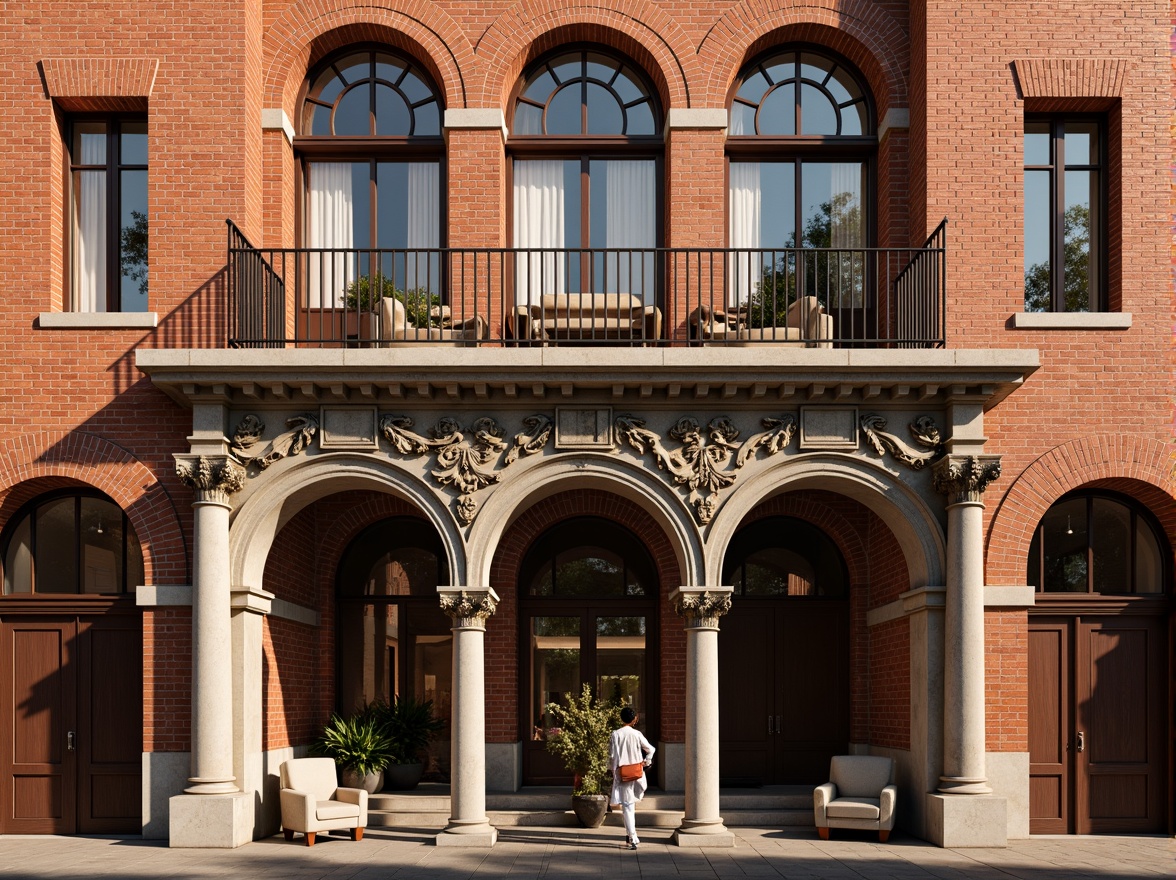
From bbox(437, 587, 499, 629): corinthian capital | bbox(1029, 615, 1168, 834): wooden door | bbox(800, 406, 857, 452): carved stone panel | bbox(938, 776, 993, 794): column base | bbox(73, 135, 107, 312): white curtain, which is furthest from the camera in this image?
bbox(73, 135, 107, 312): white curtain

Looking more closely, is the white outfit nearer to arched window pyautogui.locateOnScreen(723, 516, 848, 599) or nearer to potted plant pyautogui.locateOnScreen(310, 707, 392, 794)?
potted plant pyautogui.locateOnScreen(310, 707, 392, 794)

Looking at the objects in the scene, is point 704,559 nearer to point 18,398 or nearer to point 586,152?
point 586,152

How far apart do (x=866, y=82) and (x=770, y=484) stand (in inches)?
213

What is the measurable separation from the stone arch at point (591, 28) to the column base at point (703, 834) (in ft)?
26.6

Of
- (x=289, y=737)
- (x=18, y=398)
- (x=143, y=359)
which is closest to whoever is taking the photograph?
(x=143, y=359)

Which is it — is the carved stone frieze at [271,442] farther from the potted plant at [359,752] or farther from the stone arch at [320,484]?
the potted plant at [359,752]

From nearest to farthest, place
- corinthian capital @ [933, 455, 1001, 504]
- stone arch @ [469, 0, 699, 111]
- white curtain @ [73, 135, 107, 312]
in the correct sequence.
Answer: corinthian capital @ [933, 455, 1001, 504]
white curtain @ [73, 135, 107, 312]
stone arch @ [469, 0, 699, 111]

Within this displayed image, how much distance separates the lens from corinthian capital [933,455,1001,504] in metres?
12.3

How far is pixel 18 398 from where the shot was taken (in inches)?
512

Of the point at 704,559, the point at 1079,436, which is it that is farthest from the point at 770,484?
the point at 1079,436

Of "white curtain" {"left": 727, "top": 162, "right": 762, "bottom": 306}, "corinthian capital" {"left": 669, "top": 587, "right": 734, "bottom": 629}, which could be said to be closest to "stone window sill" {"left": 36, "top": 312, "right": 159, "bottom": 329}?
"corinthian capital" {"left": 669, "top": 587, "right": 734, "bottom": 629}

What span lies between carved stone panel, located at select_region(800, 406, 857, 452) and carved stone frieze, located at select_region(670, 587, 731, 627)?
6.10 ft

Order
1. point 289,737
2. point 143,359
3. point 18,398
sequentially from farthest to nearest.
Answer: point 289,737
point 18,398
point 143,359

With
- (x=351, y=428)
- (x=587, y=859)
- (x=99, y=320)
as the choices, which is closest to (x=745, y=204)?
(x=351, y=428)
